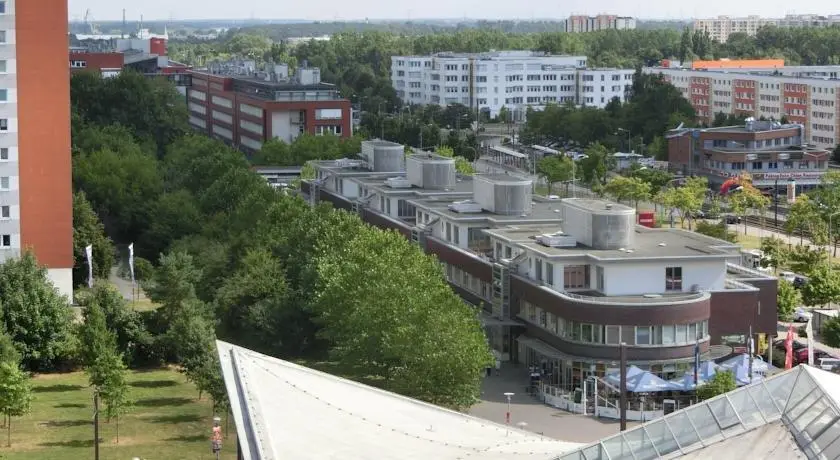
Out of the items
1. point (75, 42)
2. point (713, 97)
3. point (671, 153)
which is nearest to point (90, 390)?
point (671, 153)

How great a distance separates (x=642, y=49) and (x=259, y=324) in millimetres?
126754

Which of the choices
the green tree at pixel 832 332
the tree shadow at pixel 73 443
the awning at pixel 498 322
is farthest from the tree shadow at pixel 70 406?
the green tree at pixel 832 332

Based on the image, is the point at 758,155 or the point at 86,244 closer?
the point at 86,244

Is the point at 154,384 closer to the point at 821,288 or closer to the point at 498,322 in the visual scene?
the point at 498,322

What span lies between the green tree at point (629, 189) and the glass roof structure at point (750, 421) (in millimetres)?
54104

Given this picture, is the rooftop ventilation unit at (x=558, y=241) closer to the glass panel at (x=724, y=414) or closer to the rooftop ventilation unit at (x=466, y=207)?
the rooftop ventilation unit at (x=466, y=207)

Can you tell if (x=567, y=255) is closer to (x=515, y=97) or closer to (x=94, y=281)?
(x=94, y=281)

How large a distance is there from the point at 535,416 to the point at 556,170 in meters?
44.7

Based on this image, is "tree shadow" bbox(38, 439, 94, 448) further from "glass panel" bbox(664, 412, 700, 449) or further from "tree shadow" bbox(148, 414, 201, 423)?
"glass panel" bbox(664, 412, 700, 449)

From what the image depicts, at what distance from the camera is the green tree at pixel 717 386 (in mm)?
32812

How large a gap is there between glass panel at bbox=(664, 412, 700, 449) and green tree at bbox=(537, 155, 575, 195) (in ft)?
204

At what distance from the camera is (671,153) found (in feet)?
281

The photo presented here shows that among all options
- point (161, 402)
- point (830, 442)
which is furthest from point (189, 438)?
point (830, 442)

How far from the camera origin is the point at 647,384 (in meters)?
34.2
